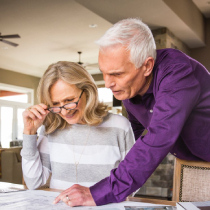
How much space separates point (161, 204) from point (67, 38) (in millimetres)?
6348

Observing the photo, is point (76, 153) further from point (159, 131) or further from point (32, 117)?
point (159, 131)

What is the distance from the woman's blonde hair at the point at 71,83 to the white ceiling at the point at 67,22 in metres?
2.92

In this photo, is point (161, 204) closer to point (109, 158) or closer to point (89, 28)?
point (109, 158)

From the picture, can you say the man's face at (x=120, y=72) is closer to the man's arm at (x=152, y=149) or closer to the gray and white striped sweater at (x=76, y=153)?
the man's arm at (x=152, y=149)

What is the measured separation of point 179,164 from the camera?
126cm

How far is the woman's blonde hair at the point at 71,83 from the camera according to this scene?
1406 mm

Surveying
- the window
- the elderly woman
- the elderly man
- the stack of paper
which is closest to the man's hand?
the elderly man

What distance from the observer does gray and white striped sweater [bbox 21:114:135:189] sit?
4.41ft

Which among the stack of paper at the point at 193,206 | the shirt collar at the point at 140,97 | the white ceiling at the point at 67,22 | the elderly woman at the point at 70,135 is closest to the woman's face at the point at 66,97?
the elderly woman at the point at 70,135

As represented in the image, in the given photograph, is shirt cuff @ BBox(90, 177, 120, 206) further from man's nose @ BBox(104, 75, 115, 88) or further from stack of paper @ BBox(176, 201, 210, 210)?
man's nose @ BBox(104, 75, 115, 88)

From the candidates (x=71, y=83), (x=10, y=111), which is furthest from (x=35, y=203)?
(x=10, y=111)

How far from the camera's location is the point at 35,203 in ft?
3.18

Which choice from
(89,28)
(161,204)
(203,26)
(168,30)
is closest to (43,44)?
(89,28)

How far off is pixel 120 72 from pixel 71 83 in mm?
467
